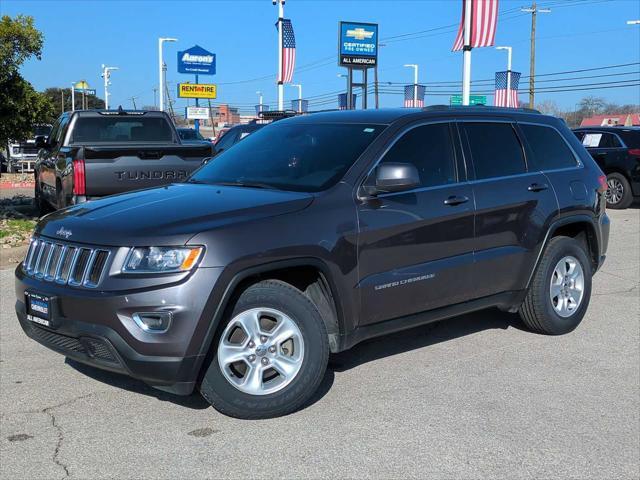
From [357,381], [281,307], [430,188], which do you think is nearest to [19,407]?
[281,307]

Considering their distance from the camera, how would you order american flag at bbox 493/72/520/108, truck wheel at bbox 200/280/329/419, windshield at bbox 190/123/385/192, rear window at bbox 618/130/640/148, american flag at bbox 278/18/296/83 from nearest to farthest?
truck wheel at bbox 200/280/329/419
windshield at bbox 190/123/385/192
rear window at bbox 618/130/640/148
american flag at bbox 278/18/296/83
american flag at bbox 493/72/520/108

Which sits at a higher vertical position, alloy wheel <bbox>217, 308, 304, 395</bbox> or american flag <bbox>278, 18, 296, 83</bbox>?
american flag <bbox>278, 18, 296, 83</bbox>

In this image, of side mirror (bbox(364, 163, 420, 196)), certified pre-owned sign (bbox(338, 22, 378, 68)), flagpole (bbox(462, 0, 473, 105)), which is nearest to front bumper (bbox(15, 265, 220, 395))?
side mirror (bbox(364, 163, 420, 196))

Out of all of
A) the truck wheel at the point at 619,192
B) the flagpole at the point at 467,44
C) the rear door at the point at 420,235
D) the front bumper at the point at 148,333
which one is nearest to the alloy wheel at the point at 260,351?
the front bumper at the point at 148,333

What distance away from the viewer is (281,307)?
4.21 meters

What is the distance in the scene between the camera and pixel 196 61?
146 feet

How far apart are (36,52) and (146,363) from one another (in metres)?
8.34

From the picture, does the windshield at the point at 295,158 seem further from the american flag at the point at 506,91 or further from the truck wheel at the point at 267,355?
the american flag at the point at 506,91

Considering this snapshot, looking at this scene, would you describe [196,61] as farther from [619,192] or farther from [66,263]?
[66,263]

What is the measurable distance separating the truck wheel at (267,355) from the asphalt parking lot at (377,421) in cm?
15

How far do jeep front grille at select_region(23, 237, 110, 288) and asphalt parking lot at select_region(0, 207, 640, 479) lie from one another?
0.84 metres

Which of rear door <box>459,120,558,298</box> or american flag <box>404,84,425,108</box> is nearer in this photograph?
rear door <box>459,120,558,298</box>

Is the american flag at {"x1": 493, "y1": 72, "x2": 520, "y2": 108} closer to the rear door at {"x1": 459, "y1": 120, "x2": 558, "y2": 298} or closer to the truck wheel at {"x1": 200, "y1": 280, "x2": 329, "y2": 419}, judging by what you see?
the rear door at {"x1": 459, "y1": 120, "x2": 558, "y2": 298}

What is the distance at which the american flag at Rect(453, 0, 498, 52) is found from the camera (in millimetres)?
14930
